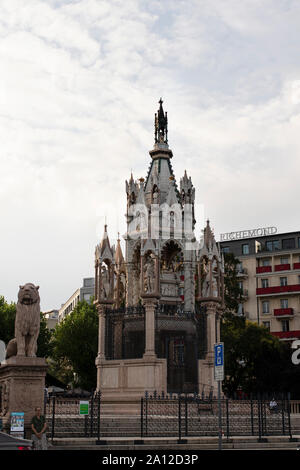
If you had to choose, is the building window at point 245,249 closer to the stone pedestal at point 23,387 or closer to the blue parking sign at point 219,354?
the stone pedestal at point 23,387

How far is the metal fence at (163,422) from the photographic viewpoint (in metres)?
21.6

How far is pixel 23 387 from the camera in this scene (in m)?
19.9

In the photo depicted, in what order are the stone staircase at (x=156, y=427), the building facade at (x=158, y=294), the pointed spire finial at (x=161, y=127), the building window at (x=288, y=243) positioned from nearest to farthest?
the stone staircase at (x=156, y=427), the building facade at (x=158, y=294), the pointed spire finial at (x=161, y=127), the building window at (x=288, y=243)

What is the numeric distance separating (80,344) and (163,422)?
35032mm

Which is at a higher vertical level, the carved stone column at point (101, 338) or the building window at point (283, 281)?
the building window at point (283, 281)

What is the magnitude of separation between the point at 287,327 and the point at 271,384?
2717 cm

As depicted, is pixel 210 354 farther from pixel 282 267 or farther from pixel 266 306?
pixel 266 306

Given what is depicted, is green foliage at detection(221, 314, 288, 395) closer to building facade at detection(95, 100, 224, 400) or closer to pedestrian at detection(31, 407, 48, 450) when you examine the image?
building facade at detection(95, 100, 224, 400)

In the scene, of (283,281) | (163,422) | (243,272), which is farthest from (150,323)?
(243,272)

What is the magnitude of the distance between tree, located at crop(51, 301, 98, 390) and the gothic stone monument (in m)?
35.0

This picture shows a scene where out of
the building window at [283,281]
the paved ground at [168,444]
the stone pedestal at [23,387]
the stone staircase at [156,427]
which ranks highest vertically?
the building window at [283,281]

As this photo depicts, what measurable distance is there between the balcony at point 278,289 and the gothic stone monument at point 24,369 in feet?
194

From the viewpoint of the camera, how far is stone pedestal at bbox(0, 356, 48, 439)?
19703 millimetres

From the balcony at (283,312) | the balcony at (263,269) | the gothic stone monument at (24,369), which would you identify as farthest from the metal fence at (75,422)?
the balcony at (263,269)
